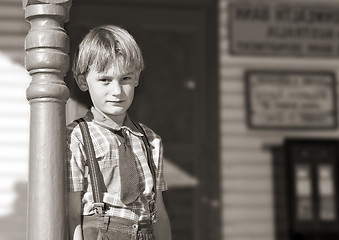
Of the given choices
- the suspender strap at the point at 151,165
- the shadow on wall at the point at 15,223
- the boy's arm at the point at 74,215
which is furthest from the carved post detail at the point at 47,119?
the shadow on wall at the point at 15,223

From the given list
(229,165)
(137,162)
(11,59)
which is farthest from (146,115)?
(137,162)

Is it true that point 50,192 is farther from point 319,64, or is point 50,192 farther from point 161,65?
point 319,64

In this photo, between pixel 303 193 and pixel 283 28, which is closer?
pixel 303 193

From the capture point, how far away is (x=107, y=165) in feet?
9.23

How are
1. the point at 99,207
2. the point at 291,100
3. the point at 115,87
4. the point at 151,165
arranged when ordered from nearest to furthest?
the point at 99,207 → the point at 115,87 → the point at 151,165 → the point at 291,100

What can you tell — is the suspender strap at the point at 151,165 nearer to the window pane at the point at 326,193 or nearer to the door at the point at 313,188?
the door at the point at 313,188

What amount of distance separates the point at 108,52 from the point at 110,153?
0.42 metres

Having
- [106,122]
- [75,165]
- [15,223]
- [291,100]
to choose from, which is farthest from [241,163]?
[75,165]

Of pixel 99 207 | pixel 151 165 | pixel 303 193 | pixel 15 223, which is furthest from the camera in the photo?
pixel 303 193

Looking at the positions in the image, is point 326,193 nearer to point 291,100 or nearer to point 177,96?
point 291,100

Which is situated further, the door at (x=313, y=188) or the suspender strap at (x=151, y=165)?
the door at (x=313, y=188)

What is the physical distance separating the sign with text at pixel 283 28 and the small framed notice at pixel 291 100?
254mm

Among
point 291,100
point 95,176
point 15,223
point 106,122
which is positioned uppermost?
point 291,100

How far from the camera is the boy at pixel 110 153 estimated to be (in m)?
2.77
